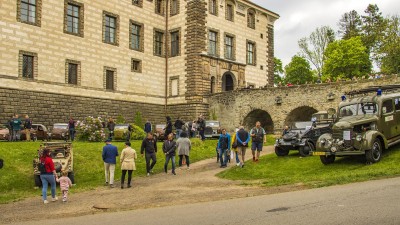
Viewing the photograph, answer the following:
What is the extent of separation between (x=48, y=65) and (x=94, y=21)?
562cm

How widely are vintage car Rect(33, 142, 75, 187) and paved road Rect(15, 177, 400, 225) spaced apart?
21.1ft

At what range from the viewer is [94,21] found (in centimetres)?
3562

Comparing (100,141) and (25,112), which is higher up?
(25,112)

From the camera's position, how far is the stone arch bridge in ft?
108

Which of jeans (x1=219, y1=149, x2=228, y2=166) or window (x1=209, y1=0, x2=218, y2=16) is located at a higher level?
window (x1=209, y1=0, x2=218, y2=16)

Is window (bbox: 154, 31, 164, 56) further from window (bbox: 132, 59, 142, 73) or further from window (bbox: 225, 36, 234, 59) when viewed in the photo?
window (bbox: 225, 36, 234, 59)

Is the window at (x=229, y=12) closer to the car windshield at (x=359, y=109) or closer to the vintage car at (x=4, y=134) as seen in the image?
the vintage car at (x=4, y=134)

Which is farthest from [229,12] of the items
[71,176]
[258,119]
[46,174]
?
[46,174]

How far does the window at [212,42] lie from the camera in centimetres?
4131

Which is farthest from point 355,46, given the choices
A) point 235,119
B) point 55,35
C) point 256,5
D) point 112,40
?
point 55,35

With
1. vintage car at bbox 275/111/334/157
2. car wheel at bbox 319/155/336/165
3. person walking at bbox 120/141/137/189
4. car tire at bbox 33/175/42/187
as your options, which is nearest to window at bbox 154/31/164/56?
vintage car at bbox 275/111/334/157

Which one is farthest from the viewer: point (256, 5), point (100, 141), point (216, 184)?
point (256, 5)

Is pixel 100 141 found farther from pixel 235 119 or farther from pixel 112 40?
pixel 235 119

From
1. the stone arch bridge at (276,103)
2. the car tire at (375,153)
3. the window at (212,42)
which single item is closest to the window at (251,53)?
the window at (212,42)
